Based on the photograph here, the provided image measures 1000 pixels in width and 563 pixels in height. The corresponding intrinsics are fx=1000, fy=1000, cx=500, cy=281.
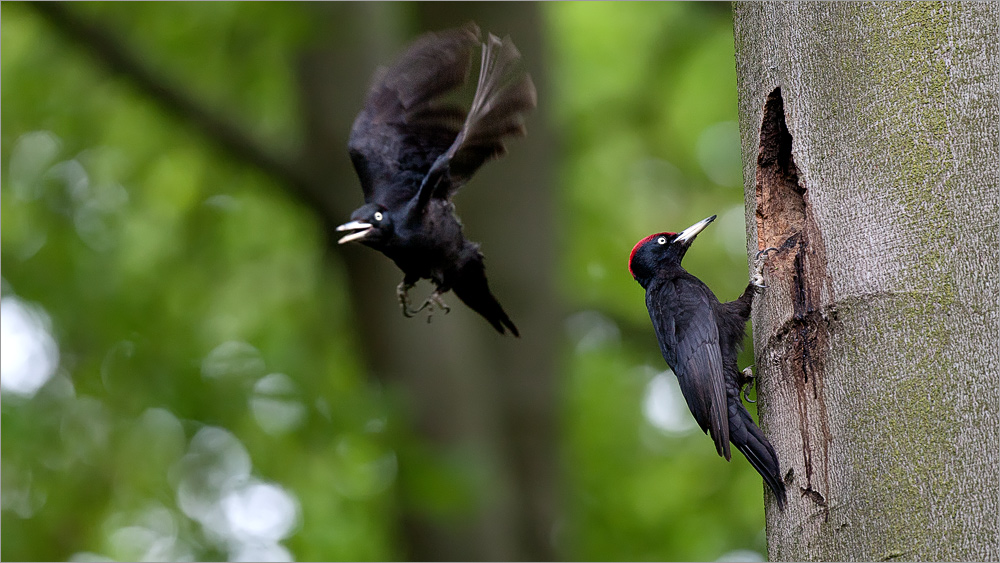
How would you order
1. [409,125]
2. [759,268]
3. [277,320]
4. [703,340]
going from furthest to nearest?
[277,320] < [409,125] < [703,340] < [759,268]

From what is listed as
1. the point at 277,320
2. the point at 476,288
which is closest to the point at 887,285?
the point at 476,288

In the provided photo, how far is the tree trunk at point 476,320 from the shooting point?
6.36 meters

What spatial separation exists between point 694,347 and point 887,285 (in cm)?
119

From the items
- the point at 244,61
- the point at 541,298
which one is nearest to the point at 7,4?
the point at 244,61

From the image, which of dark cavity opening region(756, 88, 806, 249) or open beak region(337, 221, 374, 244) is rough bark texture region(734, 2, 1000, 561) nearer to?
dark cavity opening region(756, 88, 806, 249)

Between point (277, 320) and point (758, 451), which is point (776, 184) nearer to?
point (758, 451)

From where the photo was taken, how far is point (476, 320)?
6.82m

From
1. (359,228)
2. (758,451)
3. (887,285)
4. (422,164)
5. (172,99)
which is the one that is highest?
(172,99)

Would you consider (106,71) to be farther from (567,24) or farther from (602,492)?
(602,492)

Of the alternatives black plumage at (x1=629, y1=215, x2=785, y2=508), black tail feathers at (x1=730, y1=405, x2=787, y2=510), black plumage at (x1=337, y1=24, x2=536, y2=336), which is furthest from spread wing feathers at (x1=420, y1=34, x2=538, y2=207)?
black tail feathers at (x1=730, y1=405, x2=787, y2=510)

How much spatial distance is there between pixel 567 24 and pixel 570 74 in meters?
0.45

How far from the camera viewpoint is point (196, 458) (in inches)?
257

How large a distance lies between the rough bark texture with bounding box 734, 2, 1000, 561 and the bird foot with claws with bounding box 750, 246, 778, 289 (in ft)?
0.26

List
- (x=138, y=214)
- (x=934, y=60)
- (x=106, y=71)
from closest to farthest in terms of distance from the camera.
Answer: (x=934, y=60) → (x=106, y=71) → (x=138, y=214)
